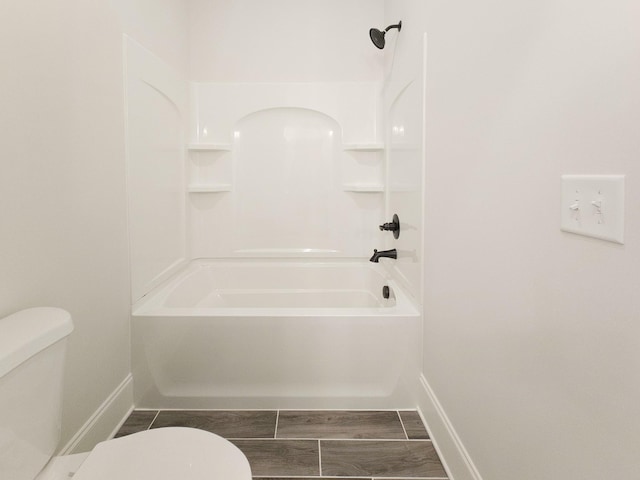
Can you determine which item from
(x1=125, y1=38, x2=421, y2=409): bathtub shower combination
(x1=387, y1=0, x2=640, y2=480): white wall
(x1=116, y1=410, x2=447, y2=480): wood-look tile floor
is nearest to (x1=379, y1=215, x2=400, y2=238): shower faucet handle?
(x1=125, y1=38, x2=421, y2=409): bathtub shower combination

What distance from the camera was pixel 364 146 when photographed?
3.04 m

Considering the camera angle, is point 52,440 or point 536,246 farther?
point 52,440

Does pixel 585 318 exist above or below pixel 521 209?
below

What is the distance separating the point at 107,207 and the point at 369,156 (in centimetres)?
188

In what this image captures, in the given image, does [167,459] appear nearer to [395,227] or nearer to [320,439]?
[320,439]

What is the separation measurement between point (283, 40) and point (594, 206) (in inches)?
109

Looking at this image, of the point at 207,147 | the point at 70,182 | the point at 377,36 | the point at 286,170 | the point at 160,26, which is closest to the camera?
the point at 70,182

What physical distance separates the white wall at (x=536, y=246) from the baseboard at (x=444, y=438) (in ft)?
0.16

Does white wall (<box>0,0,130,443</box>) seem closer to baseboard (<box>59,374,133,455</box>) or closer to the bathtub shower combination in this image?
baseboard (<box>59,374,133,455</box>)

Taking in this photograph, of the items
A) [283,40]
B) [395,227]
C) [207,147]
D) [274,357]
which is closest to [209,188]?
[207,147]

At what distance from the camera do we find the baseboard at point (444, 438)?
4.85ft

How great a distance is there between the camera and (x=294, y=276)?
310 centimetres

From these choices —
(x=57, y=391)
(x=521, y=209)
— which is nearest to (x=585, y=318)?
(x=521, y=209)

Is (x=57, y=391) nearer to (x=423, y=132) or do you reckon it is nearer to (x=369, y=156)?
(x=423, y=132)
